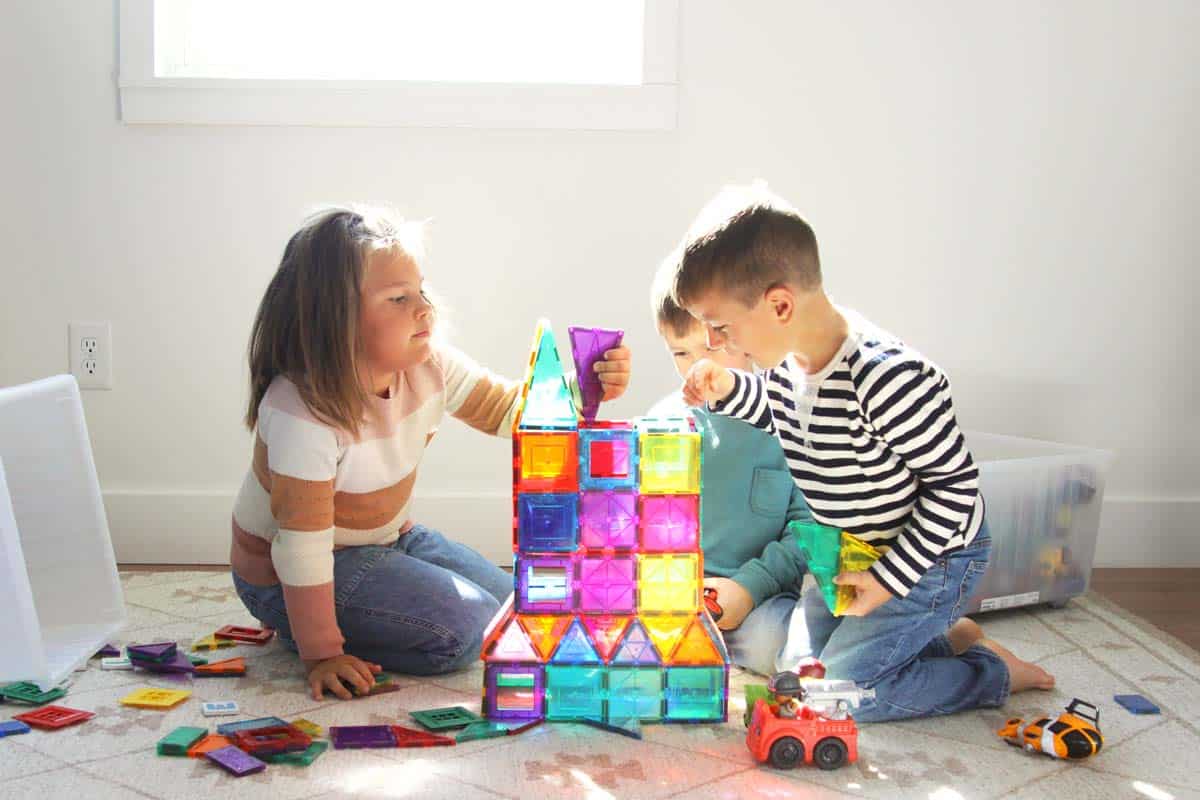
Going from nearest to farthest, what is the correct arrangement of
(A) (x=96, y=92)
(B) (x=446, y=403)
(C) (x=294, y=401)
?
1. (C) (x=294, y=401)
2. (B) (x=446, y=403)
3. (A) (x=96, y=92)

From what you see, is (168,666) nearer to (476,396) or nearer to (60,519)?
(60,519)

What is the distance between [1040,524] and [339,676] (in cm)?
96

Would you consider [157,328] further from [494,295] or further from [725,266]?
[725,266]

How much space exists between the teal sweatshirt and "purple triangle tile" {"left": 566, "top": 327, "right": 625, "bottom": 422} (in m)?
0.23

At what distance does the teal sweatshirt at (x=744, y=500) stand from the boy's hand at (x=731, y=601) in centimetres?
5

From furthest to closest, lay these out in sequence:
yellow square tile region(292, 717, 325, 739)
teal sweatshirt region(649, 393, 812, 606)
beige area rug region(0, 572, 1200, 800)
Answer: teal sweatshirt region(649, 393, 812, 606) < yellow square tile region(292, 717, 325, 739) < beige area rug region(0, 572, 1200, 800)

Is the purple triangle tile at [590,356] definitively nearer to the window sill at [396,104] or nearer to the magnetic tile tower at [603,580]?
the magnetic tile tower at [603,580]

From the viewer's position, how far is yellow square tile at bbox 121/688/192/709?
1.27 metres

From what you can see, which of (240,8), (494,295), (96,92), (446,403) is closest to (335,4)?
(240,8)

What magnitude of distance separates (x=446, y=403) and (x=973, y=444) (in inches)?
32.8

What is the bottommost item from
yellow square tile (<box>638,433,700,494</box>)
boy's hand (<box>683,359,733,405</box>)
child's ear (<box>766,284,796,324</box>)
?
yellow square tile (<box>638,433,700,494</box>)

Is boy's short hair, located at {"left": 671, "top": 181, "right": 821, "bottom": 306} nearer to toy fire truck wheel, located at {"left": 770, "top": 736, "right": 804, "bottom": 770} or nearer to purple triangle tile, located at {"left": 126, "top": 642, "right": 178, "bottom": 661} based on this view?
toy fire truck wheel, located at {"left": 770, "top": 736, "right": 804, "bottom": 770}

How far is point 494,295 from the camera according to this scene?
1.92m

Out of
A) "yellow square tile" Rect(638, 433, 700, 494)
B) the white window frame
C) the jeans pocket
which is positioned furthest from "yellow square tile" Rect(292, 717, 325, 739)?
the white window frame
